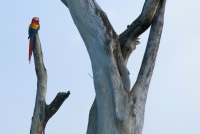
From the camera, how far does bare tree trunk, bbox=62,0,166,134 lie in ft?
15.0

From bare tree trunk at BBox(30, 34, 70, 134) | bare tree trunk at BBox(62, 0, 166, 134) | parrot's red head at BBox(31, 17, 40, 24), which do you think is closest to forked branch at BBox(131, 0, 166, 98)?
bare tree trunk at BBox(62, 0, 166, 134)

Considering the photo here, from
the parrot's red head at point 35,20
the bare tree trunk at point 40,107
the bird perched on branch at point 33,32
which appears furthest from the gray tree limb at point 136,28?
the parrot's red head at point 35,20

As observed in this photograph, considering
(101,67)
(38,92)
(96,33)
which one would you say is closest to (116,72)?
(101,67)

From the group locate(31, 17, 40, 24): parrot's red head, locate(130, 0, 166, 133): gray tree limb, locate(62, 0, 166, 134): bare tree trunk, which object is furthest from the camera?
locate(31, 17, 40, 24): parrot's red head

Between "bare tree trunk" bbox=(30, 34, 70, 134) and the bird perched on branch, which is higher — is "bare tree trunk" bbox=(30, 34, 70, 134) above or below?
below

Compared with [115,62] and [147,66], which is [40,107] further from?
[147,66]

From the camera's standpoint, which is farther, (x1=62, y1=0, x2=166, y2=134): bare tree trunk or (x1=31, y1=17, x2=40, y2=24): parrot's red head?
(x1=31, y1=17, x2=40, y2=24): parrot's red head

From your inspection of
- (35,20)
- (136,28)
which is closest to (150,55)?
(136,28)

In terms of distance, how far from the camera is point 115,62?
4.77m

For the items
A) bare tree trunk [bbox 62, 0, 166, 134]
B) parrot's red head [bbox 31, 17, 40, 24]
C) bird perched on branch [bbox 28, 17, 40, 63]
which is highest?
parrot's red head [bbox 31, 17, 40, 24]

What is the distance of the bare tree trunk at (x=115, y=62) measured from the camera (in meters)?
4.58

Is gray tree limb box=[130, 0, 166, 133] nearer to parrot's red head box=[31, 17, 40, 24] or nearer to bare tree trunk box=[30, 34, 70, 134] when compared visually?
bare tree trunk box=[30, 34, 70, 134]

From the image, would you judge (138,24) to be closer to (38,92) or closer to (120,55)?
(120,55)

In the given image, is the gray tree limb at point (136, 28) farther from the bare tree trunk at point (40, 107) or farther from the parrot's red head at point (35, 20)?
the parrot's red head at point (35, 20)
